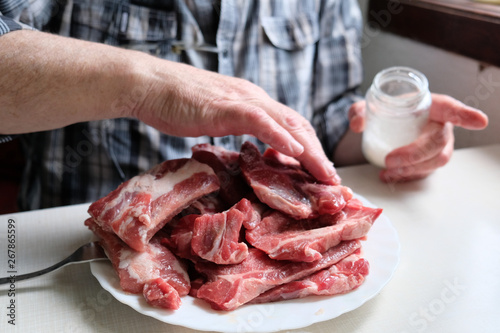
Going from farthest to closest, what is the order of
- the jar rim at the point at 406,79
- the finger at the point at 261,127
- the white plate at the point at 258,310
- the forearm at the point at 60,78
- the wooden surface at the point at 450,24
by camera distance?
1. the wooden surface at the point at 450,24
2. the jar rim at the point at 406,79
3. the forearm at the point at 60,78
4. the finger at the point at 261,127
5. the white plate at the point at 258,310

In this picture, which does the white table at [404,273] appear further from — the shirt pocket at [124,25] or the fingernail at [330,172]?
the shirt pocket at [124,25]

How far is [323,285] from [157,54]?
100cm

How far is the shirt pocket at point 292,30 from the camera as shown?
1.71m

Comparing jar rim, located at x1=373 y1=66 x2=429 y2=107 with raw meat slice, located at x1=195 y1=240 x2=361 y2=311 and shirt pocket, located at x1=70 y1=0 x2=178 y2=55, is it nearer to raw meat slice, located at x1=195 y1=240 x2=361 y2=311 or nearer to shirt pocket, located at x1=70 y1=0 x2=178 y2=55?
raw meat slice, located at x1=195 y1=240 x2=361 y2=311

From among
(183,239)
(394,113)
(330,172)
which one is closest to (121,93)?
(183,239)

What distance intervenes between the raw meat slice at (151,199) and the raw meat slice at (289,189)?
0.10 m

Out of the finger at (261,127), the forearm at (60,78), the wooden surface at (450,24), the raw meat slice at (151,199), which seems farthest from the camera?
the wooden surface at (450,24)

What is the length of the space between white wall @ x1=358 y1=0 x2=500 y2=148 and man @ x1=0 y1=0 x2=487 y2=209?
38 centimetres

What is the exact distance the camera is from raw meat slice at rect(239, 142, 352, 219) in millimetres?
984

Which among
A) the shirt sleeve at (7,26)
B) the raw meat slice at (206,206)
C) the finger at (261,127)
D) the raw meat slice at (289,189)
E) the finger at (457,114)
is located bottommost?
the raw meat slice at (206,206)

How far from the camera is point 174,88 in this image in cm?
107

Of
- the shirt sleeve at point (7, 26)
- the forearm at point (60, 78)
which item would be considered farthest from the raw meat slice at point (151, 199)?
the shirt sleeve at point (7, 26)

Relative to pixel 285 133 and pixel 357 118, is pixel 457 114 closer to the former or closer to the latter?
pixel 357 118

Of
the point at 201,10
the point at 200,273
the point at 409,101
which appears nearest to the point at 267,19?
the point at 201,10
